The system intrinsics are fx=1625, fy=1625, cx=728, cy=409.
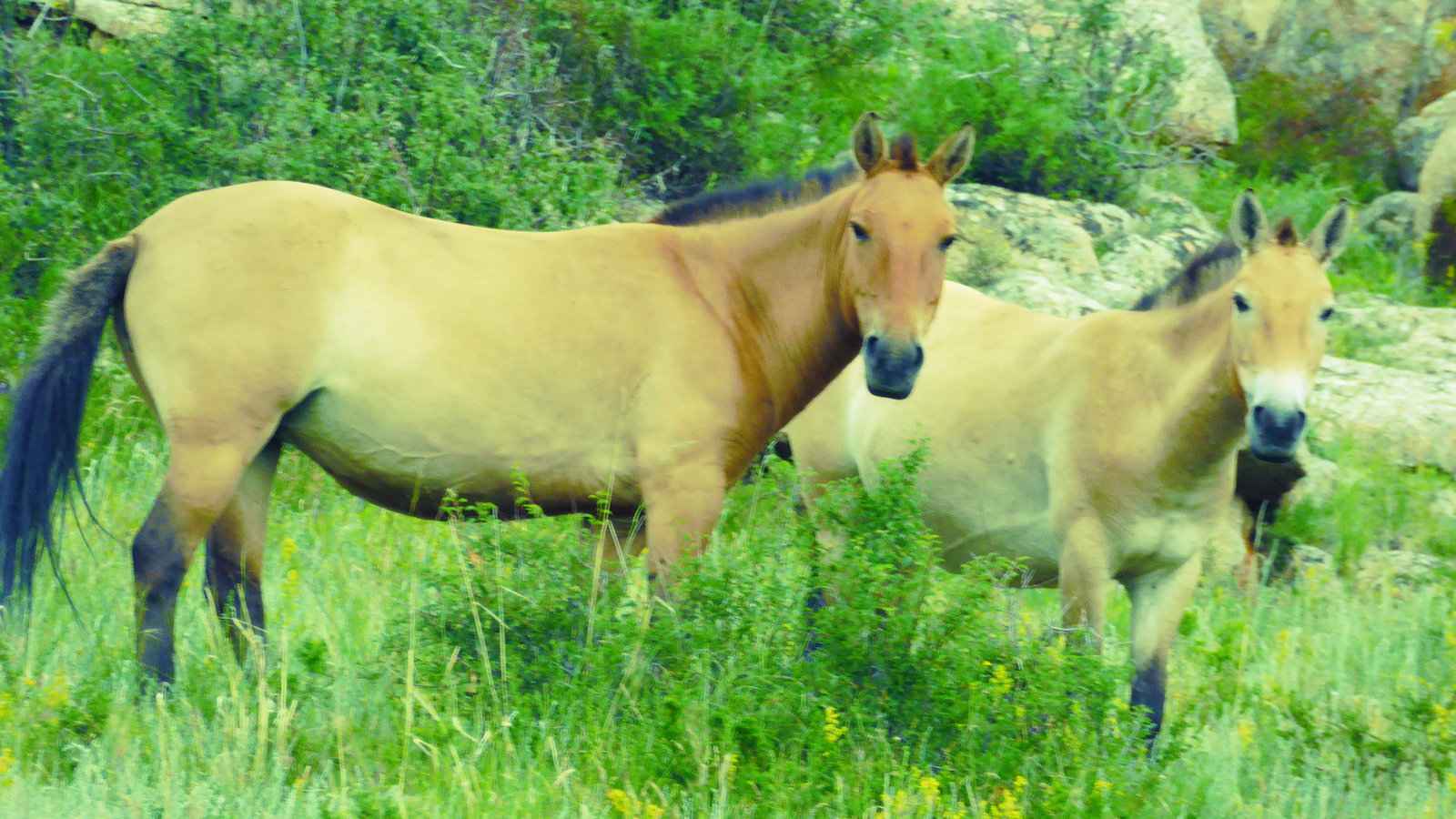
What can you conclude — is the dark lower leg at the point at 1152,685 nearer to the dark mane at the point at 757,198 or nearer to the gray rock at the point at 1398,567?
the dark mane at the point at 757,198

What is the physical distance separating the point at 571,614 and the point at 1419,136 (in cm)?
1168

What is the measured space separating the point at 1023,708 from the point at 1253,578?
3.74m

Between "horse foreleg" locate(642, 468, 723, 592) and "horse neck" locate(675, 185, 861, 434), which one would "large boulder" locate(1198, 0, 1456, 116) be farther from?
"horse foreleg" locate(642, 468, 723, 592)

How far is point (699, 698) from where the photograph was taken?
4.49 metres

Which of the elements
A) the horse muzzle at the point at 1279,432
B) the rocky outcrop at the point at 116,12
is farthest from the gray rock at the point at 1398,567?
the rocky outcrop at the point at 116,12

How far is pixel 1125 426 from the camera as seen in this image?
235 inches

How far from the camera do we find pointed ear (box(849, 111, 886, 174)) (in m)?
5.15

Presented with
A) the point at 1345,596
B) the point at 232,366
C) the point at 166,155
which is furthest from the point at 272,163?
the point at 1345,596

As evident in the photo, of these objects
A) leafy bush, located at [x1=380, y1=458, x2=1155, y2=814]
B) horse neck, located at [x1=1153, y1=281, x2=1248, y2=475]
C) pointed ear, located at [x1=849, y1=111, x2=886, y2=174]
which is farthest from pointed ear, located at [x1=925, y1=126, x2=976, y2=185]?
horse neck, located at [x1=1153, y1=281, x2=1248, y2=475]

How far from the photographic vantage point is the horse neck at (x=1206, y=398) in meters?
5.72

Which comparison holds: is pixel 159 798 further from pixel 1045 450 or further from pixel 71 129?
pixel 71 129

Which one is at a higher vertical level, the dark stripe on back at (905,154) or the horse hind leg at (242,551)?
the dark stripe on back at (905,154)

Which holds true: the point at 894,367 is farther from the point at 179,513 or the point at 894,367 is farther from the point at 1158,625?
the point at 179,513

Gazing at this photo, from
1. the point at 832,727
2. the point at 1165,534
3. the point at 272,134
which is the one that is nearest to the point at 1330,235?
the point at 1165,534
